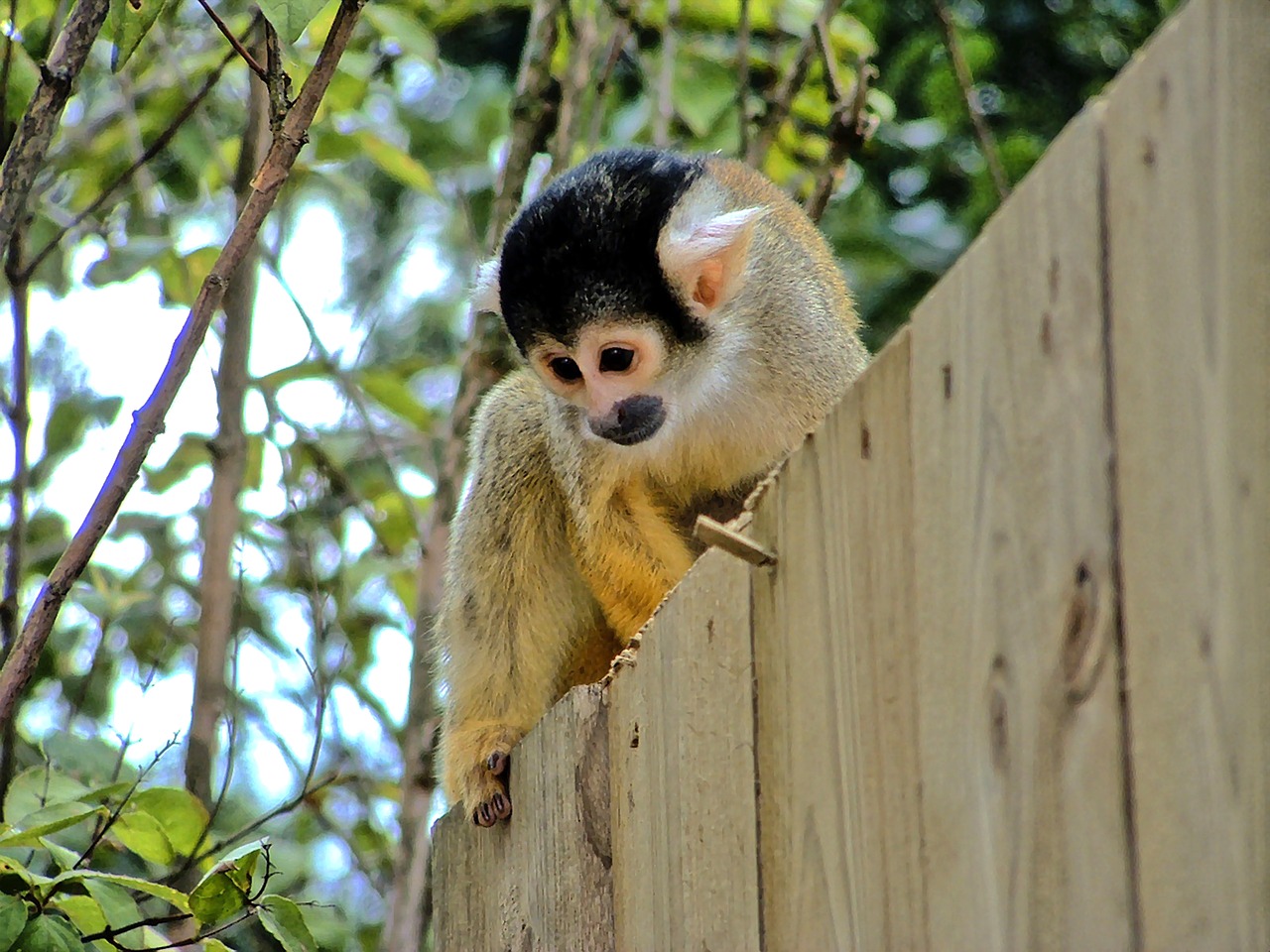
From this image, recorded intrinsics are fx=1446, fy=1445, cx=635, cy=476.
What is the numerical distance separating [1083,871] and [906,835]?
18cm

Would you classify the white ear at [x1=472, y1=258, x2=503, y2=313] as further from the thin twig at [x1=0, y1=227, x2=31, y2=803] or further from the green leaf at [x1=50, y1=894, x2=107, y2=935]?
the green leaf at [x1=50, y1=894, x2=107, y2=935]

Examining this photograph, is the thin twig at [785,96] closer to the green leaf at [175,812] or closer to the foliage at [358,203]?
the foliage at [358,203]

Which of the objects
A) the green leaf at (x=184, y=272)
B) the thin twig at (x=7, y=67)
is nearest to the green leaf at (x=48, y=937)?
the thin twig at (x=7, y=67)

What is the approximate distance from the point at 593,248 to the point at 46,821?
1.39 m

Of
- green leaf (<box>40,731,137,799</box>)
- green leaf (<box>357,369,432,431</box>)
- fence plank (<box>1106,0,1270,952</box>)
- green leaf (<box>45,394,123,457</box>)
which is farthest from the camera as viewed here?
green leaf (<box>357,369,432,431</box>)

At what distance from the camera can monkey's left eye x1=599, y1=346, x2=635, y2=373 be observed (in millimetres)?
2785

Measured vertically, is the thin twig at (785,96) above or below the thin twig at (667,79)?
below

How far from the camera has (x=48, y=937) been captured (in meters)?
1.73

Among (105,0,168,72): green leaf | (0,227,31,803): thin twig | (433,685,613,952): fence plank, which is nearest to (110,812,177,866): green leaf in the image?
(433,685,613,952): fence plank

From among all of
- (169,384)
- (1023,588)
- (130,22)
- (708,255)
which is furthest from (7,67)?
(1023,588)

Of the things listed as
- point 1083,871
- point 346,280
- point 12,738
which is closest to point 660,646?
point 1083,871

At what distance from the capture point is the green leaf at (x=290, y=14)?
167 centimetres

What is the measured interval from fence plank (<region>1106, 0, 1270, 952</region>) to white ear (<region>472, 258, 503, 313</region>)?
78.8 inches

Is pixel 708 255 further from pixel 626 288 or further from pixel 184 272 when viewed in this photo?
pixel 184 272
